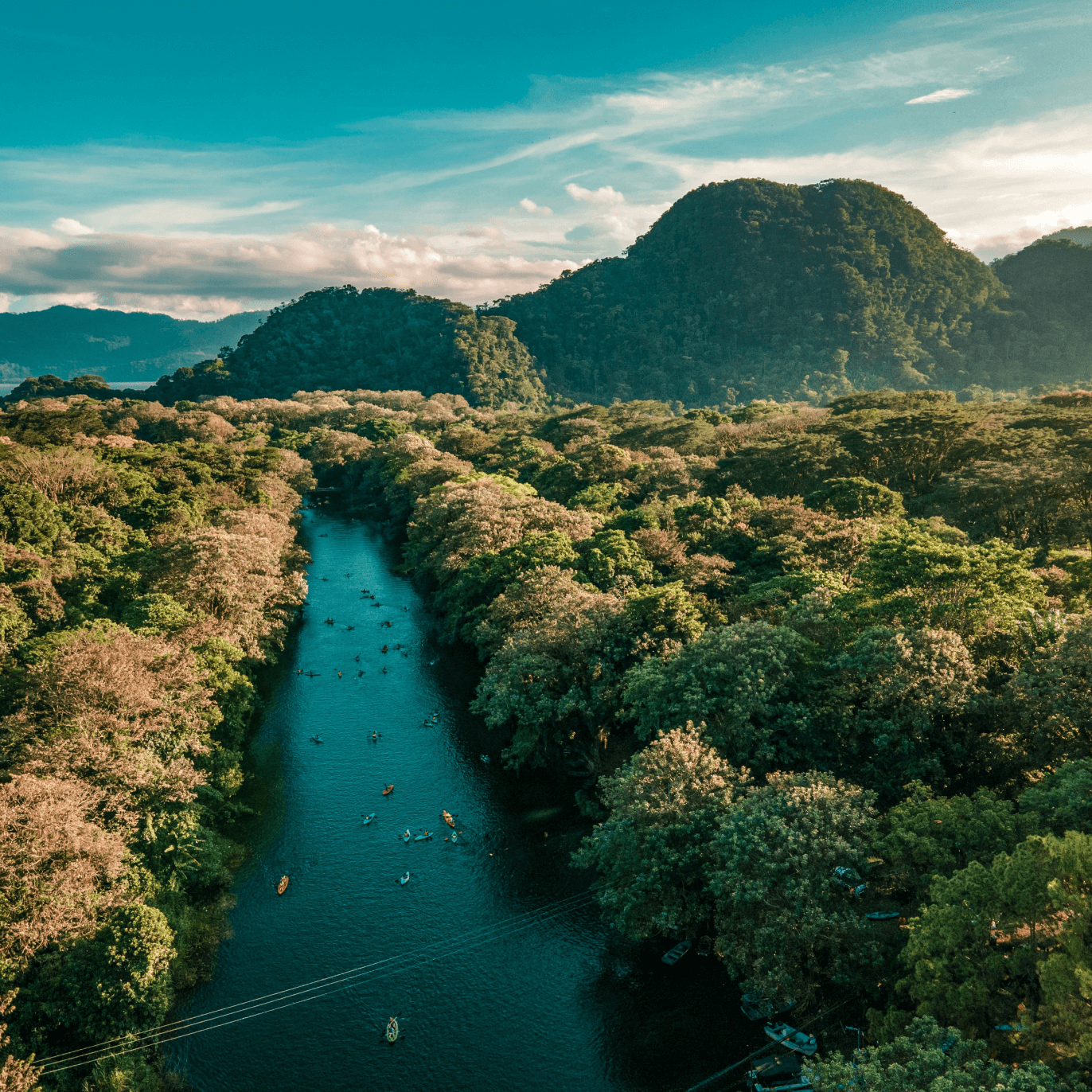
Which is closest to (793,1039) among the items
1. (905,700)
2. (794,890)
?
(794,890)

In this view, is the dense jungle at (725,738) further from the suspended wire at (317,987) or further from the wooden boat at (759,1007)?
the suspended wire at (317,987)

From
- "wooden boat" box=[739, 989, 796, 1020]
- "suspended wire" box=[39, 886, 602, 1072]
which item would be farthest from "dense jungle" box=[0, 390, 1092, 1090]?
"suspended wire" box=[39, 886, 602, 1072]

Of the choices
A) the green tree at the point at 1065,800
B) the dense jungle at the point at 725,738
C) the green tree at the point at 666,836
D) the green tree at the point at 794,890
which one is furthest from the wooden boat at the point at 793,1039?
the green tree at the point at 1065,800

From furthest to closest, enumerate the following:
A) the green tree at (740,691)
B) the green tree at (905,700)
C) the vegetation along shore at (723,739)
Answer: the green tree at (740,691)
the green tree at (905,700)
the vegetation along shore at (723,739)

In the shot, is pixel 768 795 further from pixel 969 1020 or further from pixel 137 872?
pixel 137 872

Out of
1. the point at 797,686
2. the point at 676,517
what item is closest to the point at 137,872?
the point at 797,686

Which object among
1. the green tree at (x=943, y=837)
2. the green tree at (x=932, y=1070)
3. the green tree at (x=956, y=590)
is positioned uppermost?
the green tree at (x=956, y=590)

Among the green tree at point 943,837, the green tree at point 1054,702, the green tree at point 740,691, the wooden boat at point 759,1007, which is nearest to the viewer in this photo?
the green tree at point 943,837

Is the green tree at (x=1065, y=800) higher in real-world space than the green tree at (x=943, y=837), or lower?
higher

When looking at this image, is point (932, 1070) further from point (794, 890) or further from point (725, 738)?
point (725, 738)
